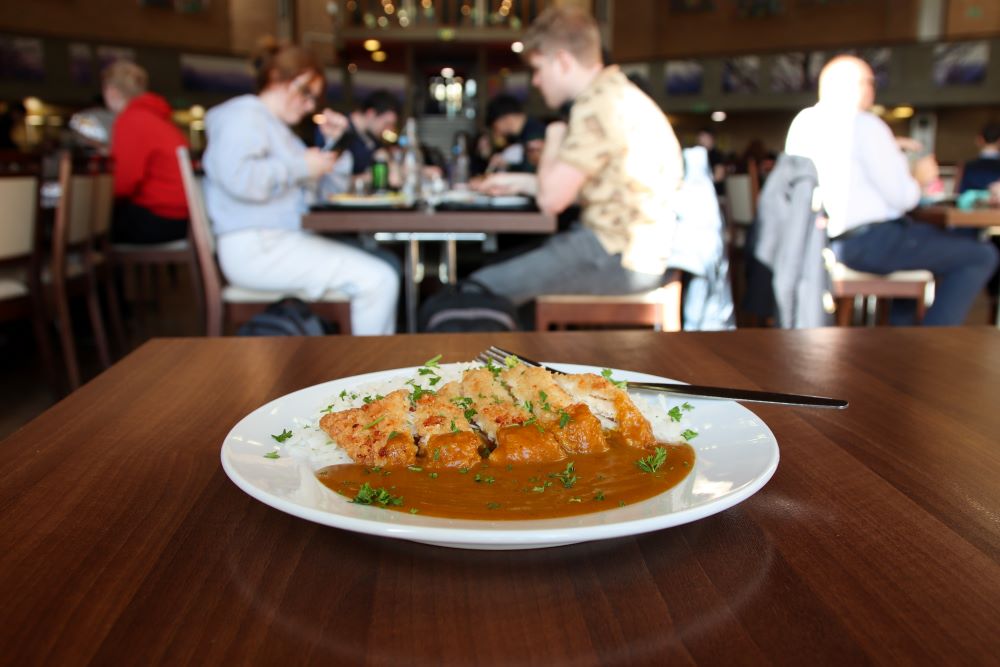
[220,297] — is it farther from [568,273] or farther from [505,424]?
[505,424]

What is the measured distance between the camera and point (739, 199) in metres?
4.46

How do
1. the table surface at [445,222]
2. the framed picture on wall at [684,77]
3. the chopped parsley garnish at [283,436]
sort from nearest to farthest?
the chopped parsley garnish at [283,436]
the table surface at [445,222]
the framed picture on wall at [684,77]

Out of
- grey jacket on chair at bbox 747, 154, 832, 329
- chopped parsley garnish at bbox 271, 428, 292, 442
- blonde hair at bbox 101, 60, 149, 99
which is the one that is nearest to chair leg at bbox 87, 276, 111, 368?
blonde hair at bbox 101, 60, 149, 99

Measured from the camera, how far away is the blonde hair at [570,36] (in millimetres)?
2748

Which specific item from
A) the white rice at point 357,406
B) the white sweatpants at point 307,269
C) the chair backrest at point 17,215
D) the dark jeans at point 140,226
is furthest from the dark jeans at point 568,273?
the dark jeans at point 140,226

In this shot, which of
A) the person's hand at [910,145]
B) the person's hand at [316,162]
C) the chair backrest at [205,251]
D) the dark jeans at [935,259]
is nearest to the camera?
the chair backrest at [205,251]

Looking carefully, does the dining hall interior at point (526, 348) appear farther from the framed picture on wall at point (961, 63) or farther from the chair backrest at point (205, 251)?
the framed picture on wall at point (961, 63)

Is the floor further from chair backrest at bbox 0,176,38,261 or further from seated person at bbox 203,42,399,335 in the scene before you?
seated person at bbox 203,42,399,335

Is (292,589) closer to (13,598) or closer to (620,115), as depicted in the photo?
(13,598)

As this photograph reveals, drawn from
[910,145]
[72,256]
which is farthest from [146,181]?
[910,145]

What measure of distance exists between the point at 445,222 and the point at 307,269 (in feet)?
1.99

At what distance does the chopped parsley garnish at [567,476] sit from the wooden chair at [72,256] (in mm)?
2913

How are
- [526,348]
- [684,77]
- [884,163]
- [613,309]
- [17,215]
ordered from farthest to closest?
[684,77] < [884,163] < [17,215] < [613,309] < [526,348]

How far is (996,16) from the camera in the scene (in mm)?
10953
